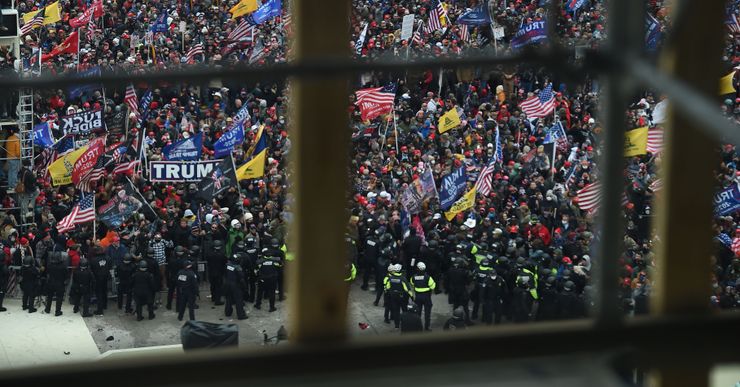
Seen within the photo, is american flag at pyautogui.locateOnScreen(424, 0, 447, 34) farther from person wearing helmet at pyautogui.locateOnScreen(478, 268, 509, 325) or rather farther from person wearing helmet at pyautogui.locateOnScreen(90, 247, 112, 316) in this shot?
person wearing helmet at pyautogui.locateOnScreen(90, 247, 112, 316)

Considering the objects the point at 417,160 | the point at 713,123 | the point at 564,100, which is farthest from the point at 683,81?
the point at 564,100

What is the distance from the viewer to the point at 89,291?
738 inches

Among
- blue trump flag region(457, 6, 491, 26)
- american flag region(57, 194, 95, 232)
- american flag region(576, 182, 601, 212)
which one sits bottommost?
american flag region(57, 194, 95, 232)

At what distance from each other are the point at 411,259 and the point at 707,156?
1739 centimetres

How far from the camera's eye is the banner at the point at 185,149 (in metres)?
21.2

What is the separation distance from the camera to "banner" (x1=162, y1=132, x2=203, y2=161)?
21219 millimetres

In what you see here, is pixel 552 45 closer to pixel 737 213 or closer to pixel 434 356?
pixel 434 356

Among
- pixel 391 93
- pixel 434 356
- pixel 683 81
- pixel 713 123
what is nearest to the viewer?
pixel 713 123

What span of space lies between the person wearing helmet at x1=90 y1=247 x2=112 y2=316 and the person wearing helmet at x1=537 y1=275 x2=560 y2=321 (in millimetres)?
7119

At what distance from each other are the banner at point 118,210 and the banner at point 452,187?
219 inches

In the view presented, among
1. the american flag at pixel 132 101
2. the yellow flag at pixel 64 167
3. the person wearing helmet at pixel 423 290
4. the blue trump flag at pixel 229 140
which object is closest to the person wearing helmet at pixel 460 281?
the person wearing helmet at pixel 423 290

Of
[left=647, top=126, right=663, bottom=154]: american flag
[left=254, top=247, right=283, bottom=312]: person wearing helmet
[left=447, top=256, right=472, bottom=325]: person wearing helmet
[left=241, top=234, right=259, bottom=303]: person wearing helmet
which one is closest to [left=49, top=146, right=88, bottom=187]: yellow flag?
[left=241, top=234, right=259, bottom=303]: person wearing helmet

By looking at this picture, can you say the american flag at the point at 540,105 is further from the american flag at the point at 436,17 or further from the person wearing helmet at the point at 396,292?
the person wearing helmet at the point at 396,292

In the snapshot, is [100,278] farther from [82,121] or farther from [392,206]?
[392,206]
